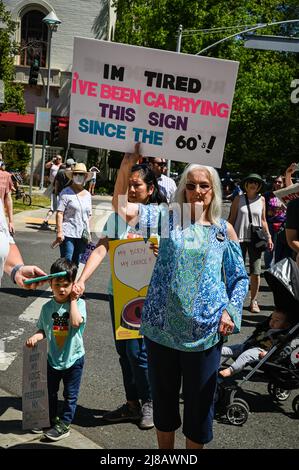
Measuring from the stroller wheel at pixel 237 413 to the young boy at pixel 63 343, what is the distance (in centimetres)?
117

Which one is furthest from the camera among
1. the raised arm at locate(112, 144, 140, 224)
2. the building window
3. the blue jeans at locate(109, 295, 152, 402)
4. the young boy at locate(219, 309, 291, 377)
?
the building window

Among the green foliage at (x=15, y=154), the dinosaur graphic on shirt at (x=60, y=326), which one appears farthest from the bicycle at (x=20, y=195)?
the dinosaur graphic on shirt at (x=60, y=326)

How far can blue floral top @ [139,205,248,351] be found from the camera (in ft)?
11.1

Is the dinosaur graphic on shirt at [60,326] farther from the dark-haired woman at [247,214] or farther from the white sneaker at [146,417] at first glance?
the dark-haired woman at [247,214]

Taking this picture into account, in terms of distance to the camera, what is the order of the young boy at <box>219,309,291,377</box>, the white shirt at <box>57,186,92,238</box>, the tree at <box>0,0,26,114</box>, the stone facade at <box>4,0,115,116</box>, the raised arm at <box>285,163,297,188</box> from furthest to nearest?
the stone facade at <box>4,0,115,116</box> → the tree at <box>0,0,26,114</box> → the white shirt at <box>57,186,92,238</box> → the raised arm at <box>285,163,297,188</box> → the young boy at <box>219,309,291,377</box>

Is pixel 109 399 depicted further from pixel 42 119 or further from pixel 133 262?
pixel 42 119

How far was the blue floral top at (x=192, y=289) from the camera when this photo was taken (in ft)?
11.1

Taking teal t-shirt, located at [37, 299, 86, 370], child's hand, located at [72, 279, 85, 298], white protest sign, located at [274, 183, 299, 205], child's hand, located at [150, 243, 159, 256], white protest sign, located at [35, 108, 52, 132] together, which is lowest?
white protest sign, located at [35, 108, 52, 132]

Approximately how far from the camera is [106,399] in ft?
16.9

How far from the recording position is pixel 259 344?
17.4ft

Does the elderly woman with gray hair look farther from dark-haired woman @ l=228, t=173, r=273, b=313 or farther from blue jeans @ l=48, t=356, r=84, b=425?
dark-haired woman @ l=228, t=173, r=273, b=313

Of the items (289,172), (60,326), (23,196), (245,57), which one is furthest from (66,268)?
(245,57)

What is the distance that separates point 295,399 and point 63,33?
1447 inches

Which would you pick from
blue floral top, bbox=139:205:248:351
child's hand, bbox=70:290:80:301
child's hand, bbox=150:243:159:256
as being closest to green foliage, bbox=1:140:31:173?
child's hand, bbox=70:290:80:301
